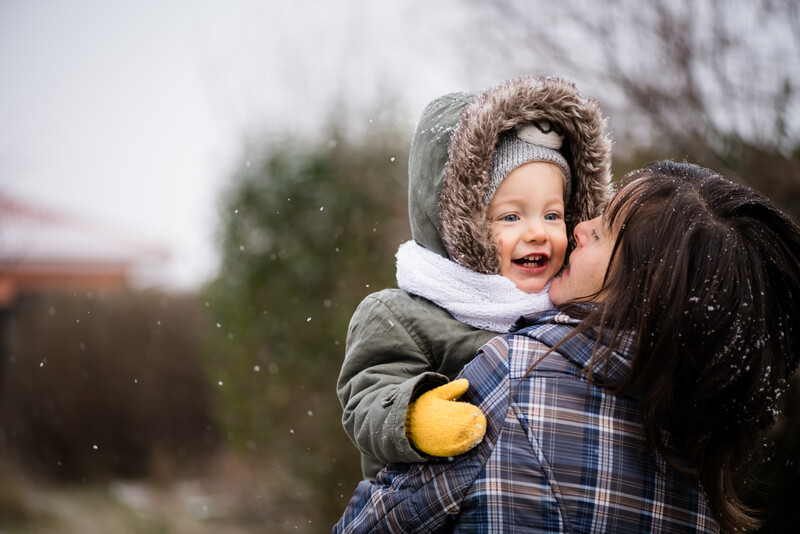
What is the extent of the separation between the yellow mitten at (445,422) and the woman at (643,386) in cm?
4

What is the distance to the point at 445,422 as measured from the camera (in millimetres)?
1630

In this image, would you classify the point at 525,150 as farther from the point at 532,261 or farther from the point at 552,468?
the point at 552,468

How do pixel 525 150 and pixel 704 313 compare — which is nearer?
pixel 704 313

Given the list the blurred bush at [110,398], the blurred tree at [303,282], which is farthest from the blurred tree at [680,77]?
the blurred bush at [110,398]

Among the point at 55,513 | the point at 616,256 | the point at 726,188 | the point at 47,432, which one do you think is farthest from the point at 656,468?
the point at 47,432

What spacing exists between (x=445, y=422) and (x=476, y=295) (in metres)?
0.50

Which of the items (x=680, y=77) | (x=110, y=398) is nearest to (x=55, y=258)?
(x=110, y=398)

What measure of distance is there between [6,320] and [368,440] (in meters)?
8.86

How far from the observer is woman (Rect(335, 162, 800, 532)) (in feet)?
5.16

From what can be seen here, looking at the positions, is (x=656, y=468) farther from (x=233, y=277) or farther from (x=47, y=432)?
(x=47, y=432)

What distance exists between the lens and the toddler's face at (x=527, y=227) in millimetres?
2070

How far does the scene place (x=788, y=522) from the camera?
3.56m

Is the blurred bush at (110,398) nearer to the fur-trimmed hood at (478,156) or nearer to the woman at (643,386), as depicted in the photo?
the fur-trimmed hood at (478,156)

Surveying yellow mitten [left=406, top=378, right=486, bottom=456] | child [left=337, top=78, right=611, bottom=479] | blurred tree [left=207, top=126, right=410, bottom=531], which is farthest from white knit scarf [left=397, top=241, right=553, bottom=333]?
blurred tree [left=207, top=126, right=410, bottom=531]
